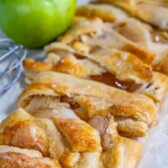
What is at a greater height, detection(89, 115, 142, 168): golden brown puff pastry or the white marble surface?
→ detection(89, 115, 142, 168): golden brown puff pastry

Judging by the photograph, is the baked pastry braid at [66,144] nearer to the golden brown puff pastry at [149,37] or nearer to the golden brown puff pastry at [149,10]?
the golden brown puff pastry at [149,37]

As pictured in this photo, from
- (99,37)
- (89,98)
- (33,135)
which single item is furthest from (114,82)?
(33,135)

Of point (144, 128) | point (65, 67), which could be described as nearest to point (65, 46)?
point (65, 67)

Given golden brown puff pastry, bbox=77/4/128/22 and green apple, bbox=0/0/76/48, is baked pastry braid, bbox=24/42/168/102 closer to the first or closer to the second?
green apple, bbox=0/0/76/48

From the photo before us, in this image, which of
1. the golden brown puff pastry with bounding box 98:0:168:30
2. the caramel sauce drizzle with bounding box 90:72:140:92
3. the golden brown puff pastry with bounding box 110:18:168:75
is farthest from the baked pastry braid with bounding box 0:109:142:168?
the golden brown puff pastry with bounding box 98:0:168:30

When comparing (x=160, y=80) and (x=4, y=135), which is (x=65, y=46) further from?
(x=4, y=135)

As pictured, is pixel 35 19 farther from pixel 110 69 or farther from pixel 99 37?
pixel 110 69
